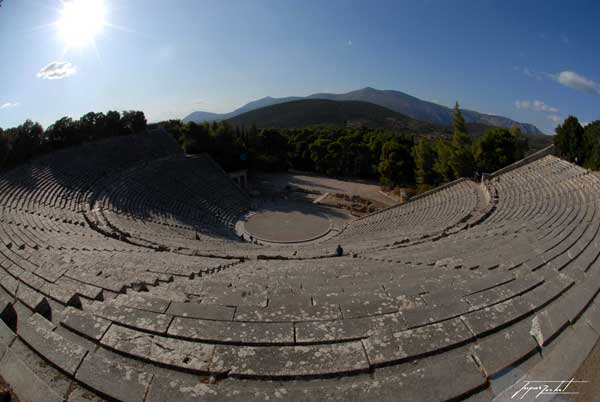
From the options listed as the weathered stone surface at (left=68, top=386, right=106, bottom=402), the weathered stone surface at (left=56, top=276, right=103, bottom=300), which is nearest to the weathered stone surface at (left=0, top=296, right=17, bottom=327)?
the weathered stone surface at (left=56, top=276, right=103, bottom=300)

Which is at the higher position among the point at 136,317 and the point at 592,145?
the point at 592,145

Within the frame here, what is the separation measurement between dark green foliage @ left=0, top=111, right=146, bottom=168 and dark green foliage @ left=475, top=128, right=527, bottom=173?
36.8 meters

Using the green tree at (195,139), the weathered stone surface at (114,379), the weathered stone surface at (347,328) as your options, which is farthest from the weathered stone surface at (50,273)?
the green tree at (195,139)

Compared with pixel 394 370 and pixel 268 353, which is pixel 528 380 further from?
pixel 268 353

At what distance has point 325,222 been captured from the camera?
79.9 ft

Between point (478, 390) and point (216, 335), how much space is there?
238cm

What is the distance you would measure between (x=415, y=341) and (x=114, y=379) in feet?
8.89

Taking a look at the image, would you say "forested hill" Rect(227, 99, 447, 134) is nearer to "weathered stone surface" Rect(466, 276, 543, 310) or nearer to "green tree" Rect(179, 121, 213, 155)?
"green tree" Rect(179, 121, 213, 155)

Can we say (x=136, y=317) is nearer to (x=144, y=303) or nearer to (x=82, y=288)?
(x=144, y=303)

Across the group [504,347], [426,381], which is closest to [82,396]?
[426,381]

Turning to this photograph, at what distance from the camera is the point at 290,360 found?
2627 mm

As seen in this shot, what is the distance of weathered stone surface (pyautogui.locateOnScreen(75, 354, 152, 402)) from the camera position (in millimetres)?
2238

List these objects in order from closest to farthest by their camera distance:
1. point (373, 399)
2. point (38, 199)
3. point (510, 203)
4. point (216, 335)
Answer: point (373, 399) < point (216, 335) < point (510, 203) < point (38, 199)

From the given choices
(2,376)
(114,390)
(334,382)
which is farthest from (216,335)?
(2,376)
